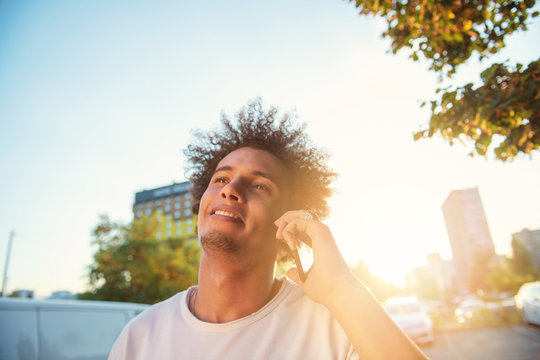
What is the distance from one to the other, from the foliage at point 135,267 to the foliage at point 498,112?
15.1 meters

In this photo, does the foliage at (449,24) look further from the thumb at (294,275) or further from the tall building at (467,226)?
the tall building at (467,226)

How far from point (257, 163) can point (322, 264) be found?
105 cm

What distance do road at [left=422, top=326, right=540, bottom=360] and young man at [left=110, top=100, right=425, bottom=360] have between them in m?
8.70

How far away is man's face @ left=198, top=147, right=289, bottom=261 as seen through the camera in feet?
6.05

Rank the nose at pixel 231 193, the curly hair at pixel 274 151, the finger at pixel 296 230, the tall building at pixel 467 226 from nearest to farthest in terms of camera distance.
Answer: the finger at pixel 296 230 < the nose at pixel 231 193 < the curly hair at pixel 274 151 < the tall building at pixel 467 226

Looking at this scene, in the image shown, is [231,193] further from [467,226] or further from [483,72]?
[467,226]

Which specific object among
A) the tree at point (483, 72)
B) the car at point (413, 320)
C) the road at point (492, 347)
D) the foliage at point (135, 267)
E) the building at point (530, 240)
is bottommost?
the building at point (530, 240)

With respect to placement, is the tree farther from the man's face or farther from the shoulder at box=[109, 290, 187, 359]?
the shoulder at box=[109, 290, 187, 359]

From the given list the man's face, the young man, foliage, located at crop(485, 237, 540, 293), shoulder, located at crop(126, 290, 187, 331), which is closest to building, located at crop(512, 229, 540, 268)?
foliage, located at crop(485, 237, 540, 293)

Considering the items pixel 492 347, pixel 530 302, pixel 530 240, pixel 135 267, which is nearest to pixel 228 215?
pixel 492 347

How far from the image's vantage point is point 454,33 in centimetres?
291

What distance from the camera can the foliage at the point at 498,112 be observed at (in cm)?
243

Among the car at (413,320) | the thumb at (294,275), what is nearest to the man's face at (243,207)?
the thumb at (294,275)

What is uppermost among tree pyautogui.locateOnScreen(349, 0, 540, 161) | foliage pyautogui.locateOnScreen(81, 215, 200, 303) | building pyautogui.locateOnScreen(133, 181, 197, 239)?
building pyautogui.locateOnScreen(133, 181, 197, 239)
